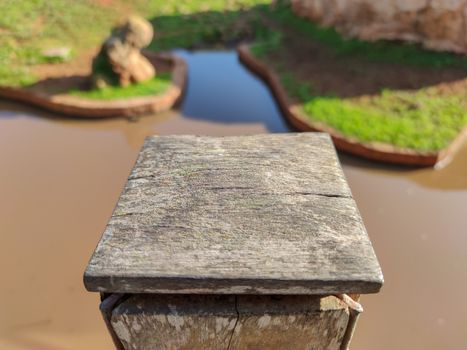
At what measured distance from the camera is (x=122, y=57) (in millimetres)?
5664

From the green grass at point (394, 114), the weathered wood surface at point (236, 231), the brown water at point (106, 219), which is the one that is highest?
the weathered wood surface at point (236, 231)

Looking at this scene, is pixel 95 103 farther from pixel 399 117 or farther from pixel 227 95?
pixel 399 117

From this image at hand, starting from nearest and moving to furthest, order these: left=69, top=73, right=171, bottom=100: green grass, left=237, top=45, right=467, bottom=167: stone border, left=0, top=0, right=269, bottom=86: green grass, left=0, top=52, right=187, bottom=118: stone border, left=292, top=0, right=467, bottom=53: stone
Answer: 1. left=237, top=45, right=467, bottom=167: stone border
2. left=0, top=52, right=187, bottom=118: stone border
3. left=69, top=73, right=171, bottom=100: green grass
4. left=292, top=0, right=467, bottom=53: stone
5. left=0, top=0, right=269, bottom=86: green grass

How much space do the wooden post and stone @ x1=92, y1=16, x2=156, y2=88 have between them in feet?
17.4

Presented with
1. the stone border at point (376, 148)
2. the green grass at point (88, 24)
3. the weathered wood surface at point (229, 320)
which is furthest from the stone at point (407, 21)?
the weathered wood surface at point (229, 320)

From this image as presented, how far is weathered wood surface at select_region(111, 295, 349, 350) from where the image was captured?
0.68 m

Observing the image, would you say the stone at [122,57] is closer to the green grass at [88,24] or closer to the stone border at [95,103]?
the stone border at [95,103]

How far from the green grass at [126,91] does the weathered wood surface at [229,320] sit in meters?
5.17

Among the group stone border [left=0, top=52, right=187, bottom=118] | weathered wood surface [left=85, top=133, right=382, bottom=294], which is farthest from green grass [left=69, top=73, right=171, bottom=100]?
weathered wood surface [left=85, top=133, right=382, bottom=294]

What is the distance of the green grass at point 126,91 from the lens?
18.1 ft

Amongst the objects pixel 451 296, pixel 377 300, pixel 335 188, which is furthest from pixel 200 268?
pixel 451 296

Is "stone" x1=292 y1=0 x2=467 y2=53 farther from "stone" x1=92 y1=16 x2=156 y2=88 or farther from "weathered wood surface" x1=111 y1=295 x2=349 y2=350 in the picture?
"weathered wood surface" x1=111 y1=295 x2=349 y2=350

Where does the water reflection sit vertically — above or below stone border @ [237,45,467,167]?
below

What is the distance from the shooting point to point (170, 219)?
2.34ft
